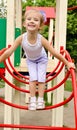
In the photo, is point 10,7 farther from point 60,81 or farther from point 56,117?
point 56,117

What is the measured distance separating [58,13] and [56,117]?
132 cm

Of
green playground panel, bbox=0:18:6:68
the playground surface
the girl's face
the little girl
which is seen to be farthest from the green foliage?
the girl's face

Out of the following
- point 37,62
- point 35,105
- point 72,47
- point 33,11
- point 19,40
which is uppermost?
point 33,11

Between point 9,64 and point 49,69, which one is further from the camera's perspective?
point 49,69

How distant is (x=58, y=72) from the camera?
4387 millimetres

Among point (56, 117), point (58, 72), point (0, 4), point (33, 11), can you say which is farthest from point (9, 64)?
point (0, 4)

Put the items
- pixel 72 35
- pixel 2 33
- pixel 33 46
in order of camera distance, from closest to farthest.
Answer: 1. pixel 33 46
2. pixel 2 33
3. pixel 72 35

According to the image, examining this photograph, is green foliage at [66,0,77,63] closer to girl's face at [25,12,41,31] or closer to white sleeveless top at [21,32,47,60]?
white sleeveless top at [21,32,47,60]

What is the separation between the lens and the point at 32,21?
10.8ft

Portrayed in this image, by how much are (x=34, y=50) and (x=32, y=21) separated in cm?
30

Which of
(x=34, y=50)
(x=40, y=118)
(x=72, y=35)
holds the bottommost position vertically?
(x=40, y=118)

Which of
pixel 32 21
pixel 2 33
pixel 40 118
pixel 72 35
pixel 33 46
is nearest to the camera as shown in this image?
pixel 32 21

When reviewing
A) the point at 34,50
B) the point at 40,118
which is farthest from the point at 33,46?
the point at 40,118

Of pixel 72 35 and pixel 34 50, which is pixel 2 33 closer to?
Result: pixel 34 50
